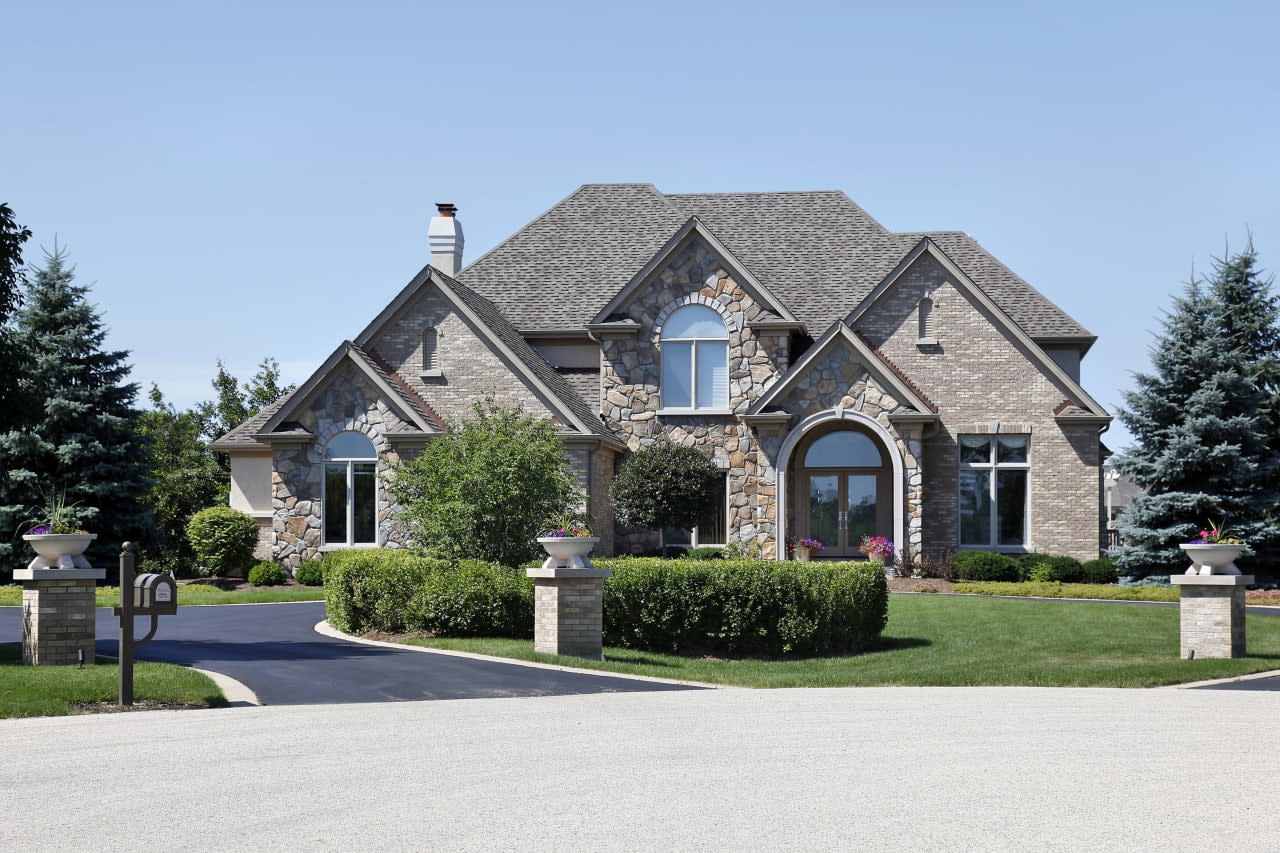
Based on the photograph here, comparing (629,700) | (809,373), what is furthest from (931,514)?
(629,700)

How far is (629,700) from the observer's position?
1400cm

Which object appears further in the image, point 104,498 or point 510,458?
point 104,498

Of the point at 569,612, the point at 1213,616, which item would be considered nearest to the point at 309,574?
the point at 569,612

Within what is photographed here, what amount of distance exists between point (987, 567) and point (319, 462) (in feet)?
50.9

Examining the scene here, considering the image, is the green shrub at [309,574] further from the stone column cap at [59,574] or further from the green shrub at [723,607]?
the stone column cap at [59,574]

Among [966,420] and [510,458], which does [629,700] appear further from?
[966,420]

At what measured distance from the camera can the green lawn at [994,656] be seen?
55.7 feet

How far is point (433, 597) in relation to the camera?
19766 millimetres

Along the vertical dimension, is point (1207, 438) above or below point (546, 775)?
above

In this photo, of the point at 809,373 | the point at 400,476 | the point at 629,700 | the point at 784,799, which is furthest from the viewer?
the point at 809,373

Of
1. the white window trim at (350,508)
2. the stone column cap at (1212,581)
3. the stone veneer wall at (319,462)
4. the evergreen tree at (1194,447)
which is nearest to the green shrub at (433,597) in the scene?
the stone column cap at (1212,581)

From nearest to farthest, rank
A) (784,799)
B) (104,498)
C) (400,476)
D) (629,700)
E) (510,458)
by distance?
1. (784,799)
2. (629,700)
3. (510,458)
4. (400,476)
5. (104,498)

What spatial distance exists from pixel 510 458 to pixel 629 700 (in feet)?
25.9

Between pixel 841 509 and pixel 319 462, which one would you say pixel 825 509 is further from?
pixel 319 462
